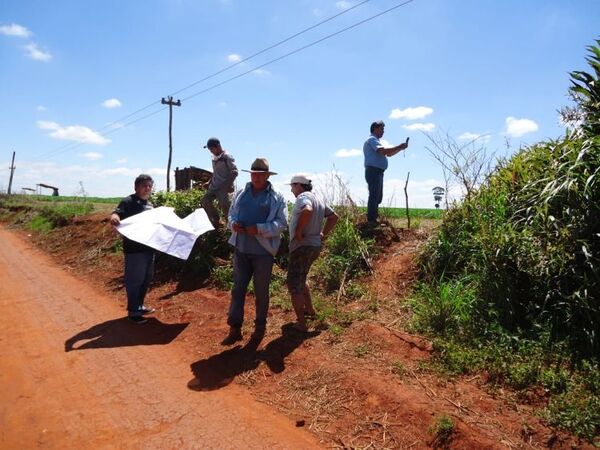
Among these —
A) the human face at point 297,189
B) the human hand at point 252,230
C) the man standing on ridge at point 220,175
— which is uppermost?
the man standing on ridge at point 220,175

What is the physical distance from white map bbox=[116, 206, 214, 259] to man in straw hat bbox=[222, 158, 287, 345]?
2.94ft

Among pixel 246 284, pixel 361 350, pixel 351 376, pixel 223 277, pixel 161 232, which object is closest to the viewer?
pixel 351 376

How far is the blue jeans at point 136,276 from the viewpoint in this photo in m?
5.57

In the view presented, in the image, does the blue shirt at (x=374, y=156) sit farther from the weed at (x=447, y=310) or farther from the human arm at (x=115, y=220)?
the human arm at (x=115, y=220)

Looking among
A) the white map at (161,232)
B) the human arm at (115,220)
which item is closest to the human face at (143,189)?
the white map at (161,232)

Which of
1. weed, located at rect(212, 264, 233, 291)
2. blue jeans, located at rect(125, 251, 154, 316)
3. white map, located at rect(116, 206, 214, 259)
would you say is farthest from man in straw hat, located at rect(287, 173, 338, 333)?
weed, located at rect(212, 264, 233, 291)

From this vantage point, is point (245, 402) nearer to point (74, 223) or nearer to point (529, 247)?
point (529, 247)

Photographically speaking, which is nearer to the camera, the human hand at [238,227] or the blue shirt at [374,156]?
the human hand at [238,227]

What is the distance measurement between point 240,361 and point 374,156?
13.4 feet

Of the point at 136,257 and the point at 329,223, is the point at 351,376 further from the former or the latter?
the point at 136,257

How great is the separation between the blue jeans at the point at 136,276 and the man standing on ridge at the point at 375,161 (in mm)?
3518

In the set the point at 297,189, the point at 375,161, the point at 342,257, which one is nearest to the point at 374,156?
the point at 375,161

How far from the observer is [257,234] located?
15.1ft

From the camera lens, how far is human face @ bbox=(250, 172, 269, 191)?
466 centimetres
